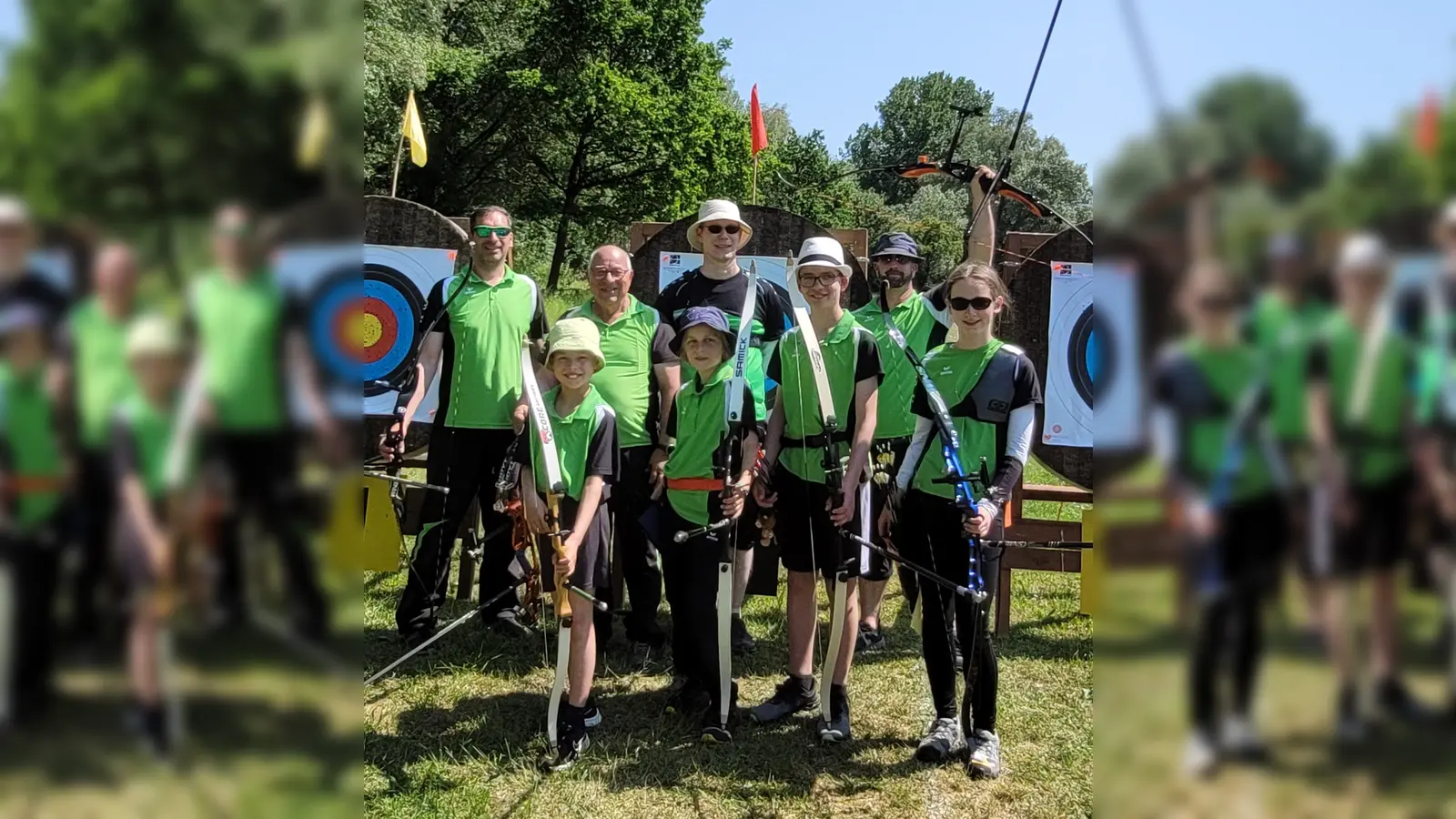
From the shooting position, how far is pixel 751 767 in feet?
11.7

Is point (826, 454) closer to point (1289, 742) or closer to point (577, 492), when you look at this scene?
point (577, 492)

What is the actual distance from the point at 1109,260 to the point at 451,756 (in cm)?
350

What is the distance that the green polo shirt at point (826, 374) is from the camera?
359 centimetres

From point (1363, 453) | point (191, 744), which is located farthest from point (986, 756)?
point (191, 744)

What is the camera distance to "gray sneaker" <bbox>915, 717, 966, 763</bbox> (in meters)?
3.63

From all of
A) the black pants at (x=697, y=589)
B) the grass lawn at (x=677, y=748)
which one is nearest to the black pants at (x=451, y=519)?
the grass lawn at (x=677, y=748)

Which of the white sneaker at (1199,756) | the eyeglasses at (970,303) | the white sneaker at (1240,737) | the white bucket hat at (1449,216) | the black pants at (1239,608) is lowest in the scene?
the white sneaker at (1199,756)

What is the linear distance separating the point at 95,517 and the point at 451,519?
13.1 ft

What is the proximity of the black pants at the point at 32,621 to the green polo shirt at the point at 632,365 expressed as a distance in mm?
3441

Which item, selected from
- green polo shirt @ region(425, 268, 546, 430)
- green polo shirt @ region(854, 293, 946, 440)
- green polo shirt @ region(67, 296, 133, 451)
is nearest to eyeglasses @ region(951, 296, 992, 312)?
green polo shirt @ region(854, 293, 946, 440)

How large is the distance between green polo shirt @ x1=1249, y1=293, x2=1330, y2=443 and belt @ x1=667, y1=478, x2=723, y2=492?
10.0 ft

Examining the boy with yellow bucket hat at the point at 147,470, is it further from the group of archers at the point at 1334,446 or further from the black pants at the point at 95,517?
the group of archers at the point at 1334,446

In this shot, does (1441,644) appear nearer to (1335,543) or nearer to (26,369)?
(1335,543)

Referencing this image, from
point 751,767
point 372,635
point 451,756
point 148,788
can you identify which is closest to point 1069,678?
point 751,767
